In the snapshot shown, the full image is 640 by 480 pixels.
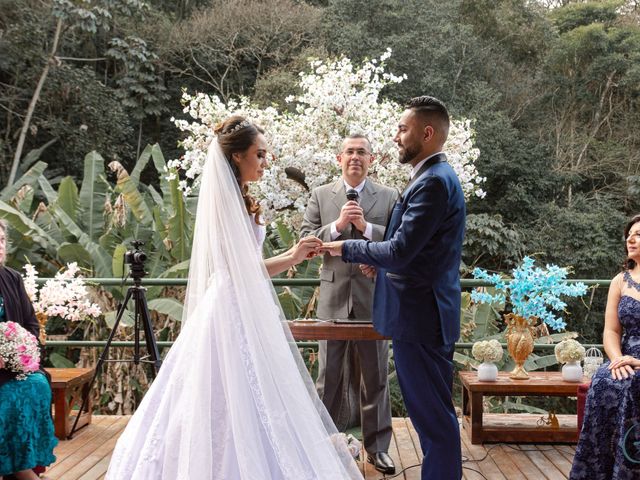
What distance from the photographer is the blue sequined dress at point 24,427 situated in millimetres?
3418

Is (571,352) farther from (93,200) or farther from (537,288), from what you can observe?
(93,200)

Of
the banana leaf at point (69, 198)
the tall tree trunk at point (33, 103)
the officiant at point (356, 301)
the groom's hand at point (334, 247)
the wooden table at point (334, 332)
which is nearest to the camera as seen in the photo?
the groom's hand at point (334, 247)

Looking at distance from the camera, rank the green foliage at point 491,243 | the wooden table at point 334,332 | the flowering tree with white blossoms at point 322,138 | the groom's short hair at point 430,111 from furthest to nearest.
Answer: the green foliage at point 491,243, the flowering tree with white blossoms at point 322,138, the wooden table at point 334,332, the groom's short hair at point 430,111

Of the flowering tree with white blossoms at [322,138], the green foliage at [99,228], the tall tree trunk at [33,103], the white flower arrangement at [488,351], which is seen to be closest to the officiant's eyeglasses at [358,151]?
the white flower arrangement at [488,351]

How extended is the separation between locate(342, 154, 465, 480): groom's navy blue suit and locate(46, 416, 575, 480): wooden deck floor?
0.81 meters

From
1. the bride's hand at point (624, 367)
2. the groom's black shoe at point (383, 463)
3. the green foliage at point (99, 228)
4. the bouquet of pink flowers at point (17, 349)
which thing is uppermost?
the green foliage at point (99, 228)

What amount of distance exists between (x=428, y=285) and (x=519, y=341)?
1637 millimetres

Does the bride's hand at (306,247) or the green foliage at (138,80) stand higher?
the green foliage at (138,80)

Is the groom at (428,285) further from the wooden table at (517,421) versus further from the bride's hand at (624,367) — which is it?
the wooden table at (517,421)

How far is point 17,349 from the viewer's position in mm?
3512

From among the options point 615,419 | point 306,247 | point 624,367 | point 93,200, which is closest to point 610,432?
point 615,419

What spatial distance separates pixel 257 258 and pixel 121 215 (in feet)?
18.0

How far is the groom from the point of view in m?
2.98

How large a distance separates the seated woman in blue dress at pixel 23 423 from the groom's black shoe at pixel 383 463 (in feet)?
5.34
